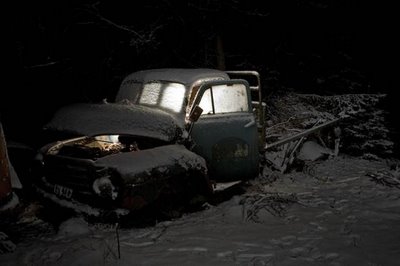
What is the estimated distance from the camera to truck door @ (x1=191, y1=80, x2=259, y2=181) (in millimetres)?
6434

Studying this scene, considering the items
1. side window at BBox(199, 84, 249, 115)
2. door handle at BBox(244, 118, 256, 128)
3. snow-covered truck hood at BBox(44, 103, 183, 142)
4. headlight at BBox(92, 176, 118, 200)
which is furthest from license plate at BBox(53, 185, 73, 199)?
door handle at BBox(244, 118, 256, 128)

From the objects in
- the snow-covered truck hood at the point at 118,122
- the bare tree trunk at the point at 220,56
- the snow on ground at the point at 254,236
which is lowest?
the snow on ground at the point at 254,236

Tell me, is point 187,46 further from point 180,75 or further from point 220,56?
point 180,75

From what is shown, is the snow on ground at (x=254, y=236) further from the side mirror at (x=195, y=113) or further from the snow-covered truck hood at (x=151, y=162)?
the side mirror at (x=195, y=113)

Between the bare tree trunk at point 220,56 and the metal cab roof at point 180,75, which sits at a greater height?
the bare tree trunk at point 220,56

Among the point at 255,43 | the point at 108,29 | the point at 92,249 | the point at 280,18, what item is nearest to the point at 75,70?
the point at 108,29

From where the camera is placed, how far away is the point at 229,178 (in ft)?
21.9

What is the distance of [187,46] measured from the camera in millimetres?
12398

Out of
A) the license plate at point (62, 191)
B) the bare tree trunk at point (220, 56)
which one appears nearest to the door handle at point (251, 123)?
the license plate at point (62, 191)

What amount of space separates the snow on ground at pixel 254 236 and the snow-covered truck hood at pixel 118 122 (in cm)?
122

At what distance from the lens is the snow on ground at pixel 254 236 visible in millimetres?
4590

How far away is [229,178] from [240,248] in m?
1.88

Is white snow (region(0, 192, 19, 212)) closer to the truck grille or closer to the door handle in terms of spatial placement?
the truck grille

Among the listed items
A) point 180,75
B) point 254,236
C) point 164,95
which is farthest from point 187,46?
point 254,236
